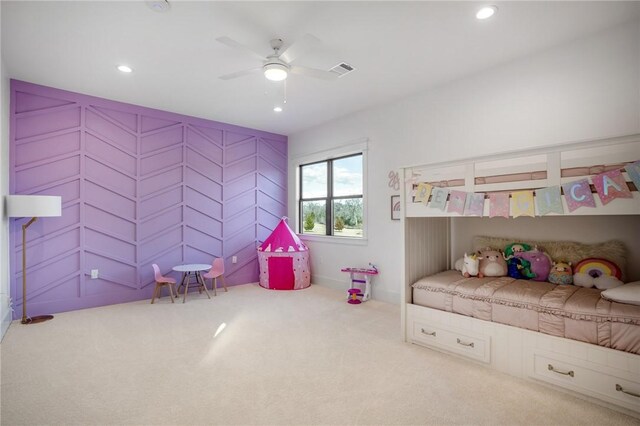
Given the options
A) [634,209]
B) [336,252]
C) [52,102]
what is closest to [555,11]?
[634,209]

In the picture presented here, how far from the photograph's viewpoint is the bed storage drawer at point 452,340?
2461 mm

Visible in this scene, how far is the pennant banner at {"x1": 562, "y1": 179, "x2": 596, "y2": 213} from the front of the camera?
2074 millimetres

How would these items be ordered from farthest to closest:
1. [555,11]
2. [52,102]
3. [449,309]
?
1. [52,102]
2. [449,309]
3. [555,11]

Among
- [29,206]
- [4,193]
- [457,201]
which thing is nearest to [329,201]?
[457,201]

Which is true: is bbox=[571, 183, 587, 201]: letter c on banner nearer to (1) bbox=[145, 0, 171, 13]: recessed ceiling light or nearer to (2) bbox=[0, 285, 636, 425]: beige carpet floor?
(2) bbox=[0, 285, 636, 425]: beige carpet floor

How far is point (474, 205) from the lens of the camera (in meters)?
2.56

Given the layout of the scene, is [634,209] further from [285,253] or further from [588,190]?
[285,253]

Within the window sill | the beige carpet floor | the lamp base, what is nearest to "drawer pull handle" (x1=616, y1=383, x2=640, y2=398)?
the beige carpet floor

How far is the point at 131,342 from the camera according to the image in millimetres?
2967

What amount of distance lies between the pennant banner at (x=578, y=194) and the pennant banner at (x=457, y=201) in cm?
66

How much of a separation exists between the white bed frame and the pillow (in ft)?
2.60

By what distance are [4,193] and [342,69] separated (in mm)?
3718

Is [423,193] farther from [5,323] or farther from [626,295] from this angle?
[5,323]

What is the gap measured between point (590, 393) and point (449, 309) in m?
0.97
